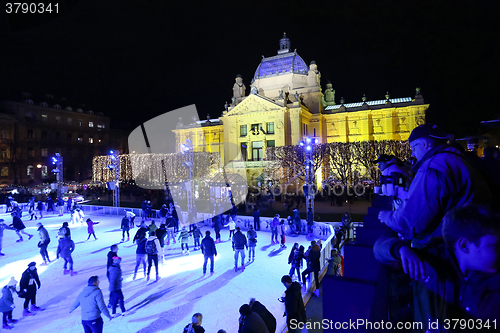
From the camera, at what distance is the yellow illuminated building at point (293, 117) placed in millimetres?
38312

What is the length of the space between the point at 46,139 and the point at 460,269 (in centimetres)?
5695

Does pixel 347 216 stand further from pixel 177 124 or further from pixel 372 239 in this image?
pixel 177 124

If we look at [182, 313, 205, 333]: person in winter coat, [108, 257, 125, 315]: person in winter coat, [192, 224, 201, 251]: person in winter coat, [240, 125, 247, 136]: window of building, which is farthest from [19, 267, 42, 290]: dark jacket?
[240, 125, 247, 136]: window of building

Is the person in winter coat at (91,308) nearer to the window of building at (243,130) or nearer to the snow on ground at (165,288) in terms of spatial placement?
the snow on ground at (165,288)

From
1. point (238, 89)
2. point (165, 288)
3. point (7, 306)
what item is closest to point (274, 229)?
point (165, 288)

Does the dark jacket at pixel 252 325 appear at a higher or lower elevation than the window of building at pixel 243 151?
lower

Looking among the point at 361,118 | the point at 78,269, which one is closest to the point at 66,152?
the point at 78,269

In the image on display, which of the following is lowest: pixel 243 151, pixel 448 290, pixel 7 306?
pixel 7 306

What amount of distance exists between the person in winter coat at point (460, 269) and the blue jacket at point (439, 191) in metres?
0.18

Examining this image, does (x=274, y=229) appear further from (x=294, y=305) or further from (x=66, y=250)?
(x=66, y=250)

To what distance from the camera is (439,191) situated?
5.01 ft

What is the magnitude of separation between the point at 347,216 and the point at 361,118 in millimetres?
34120

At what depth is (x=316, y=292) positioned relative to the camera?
670 cm

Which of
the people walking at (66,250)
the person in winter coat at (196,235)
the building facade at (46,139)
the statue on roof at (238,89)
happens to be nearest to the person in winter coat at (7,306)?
the people walking at (66,250)
